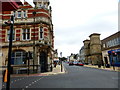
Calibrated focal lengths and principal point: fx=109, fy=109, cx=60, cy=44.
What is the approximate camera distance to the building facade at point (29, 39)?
18.7 metres

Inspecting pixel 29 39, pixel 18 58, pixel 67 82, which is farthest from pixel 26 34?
pixel 67 82

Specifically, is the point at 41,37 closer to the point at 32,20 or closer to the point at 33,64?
the point at 32,20

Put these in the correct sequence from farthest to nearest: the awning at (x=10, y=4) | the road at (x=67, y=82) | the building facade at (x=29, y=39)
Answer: the building facade at (x=29, y=39) < the road at (x=67, y=82) < the awning at (x=10, y=4)

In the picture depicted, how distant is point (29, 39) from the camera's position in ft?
64.3

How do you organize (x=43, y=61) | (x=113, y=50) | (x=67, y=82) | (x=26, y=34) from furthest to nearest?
(x=113, y=50) → (x=43, y=61) → (x=26, y=34) → (x=67, y=82)

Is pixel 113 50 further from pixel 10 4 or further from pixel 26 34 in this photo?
pixel 10 4

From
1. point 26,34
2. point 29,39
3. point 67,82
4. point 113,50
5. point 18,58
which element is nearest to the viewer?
point 67,82

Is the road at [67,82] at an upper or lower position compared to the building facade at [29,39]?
lower

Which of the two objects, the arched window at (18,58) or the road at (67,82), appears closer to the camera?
the road at (67,82)

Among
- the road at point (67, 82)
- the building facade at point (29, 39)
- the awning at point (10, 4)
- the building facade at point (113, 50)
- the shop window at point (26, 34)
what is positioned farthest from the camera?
the building facade at point (113, 50)

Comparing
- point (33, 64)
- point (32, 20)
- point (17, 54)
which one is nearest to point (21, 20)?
point (32, 20)

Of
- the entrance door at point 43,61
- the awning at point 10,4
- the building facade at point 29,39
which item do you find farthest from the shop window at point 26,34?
the awning at point 10,4

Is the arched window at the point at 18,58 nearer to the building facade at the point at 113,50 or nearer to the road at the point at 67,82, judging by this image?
the road at the point at 67,82

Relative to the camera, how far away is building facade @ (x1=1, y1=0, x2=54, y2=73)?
734 inches
